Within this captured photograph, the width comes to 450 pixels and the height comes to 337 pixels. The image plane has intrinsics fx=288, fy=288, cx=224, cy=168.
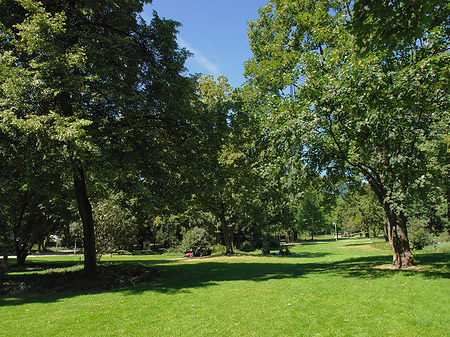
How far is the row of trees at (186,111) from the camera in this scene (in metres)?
9.81

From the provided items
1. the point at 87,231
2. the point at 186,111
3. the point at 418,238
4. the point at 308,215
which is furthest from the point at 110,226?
the point at 308,215

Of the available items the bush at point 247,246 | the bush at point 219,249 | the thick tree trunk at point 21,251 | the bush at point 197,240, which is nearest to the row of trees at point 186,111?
the thick tree trunk at point 21,251

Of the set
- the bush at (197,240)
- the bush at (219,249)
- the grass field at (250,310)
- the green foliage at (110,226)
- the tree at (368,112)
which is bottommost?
the bush at (219,249)

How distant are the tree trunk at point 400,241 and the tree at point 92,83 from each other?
1094 cm

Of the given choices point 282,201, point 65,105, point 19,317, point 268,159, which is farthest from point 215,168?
point 282,201

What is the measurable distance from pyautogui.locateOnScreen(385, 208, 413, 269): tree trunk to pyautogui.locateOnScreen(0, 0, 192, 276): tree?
35.9 feet

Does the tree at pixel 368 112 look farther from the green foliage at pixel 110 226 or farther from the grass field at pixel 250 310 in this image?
the green foliage at pixel 110 226

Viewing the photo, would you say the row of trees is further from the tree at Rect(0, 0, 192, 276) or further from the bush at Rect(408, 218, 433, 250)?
the bush at Rect(408, 218, 433, 250)

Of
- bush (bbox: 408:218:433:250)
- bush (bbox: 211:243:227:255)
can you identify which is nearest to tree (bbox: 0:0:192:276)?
bush (bbox: 211:243:227:255)

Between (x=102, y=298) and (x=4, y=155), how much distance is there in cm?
586

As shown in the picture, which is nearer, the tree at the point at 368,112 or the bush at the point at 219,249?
the tree at the point at 368,112

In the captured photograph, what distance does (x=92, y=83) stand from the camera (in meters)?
12.0

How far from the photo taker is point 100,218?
60.5 ft

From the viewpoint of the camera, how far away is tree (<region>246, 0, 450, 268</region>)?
1015 cm
